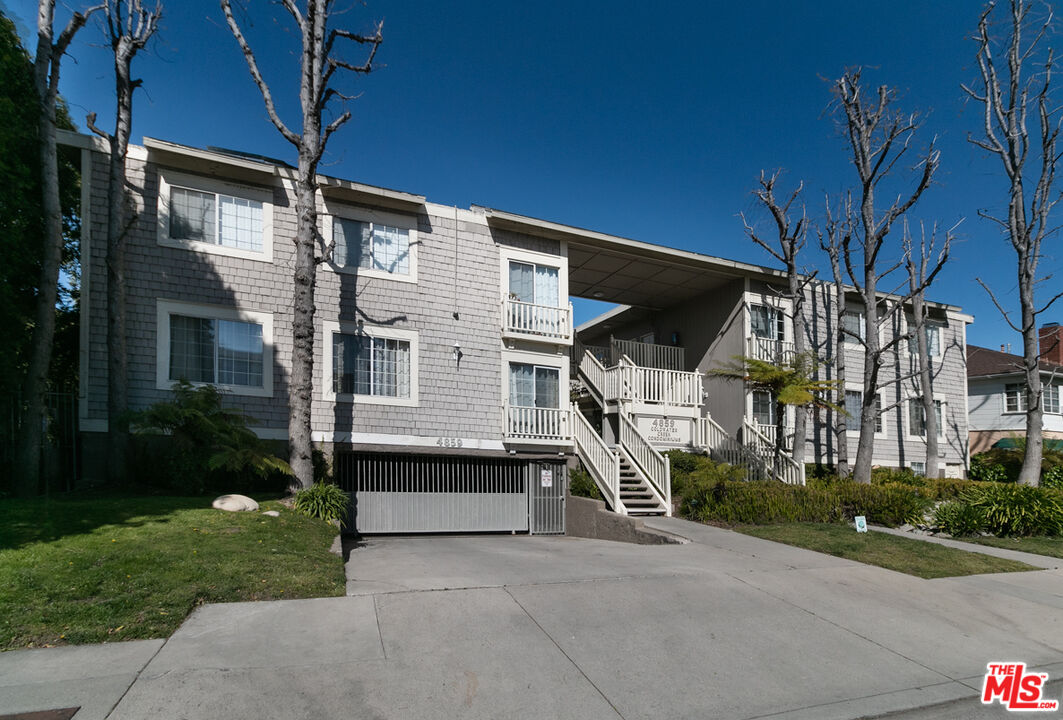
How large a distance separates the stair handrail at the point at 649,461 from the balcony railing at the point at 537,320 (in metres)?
2.82

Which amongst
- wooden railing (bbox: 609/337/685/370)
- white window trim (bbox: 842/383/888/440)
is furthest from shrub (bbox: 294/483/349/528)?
white window trim (bbox: 842/383/888/440)

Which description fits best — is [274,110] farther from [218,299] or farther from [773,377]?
[773,377]

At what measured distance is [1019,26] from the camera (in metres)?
20.9

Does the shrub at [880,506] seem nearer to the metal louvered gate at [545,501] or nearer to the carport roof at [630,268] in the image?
the metal louvered gate at [545,501]

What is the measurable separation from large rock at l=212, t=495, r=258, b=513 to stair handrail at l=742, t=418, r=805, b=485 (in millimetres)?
13087

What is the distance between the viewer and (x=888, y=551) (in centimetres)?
1066

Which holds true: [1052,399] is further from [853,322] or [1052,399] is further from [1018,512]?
[1018,512]

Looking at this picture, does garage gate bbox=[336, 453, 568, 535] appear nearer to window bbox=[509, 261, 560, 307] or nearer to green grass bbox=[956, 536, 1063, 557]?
window bbox=[509, 261, 560, 307]

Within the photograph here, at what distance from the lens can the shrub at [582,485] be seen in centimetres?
1544

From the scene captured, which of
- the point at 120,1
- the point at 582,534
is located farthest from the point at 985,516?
the point at 120,1

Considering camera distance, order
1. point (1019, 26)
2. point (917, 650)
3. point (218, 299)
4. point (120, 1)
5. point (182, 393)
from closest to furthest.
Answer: point (917, 650)
point (182, 393)
point (120, 1)
point (218, 299)
point (1019, 26)

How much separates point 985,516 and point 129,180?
18648 millimetres

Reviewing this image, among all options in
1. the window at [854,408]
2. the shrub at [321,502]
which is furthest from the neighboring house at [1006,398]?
the shrub at [321,502]

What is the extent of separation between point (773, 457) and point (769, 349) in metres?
4.19
